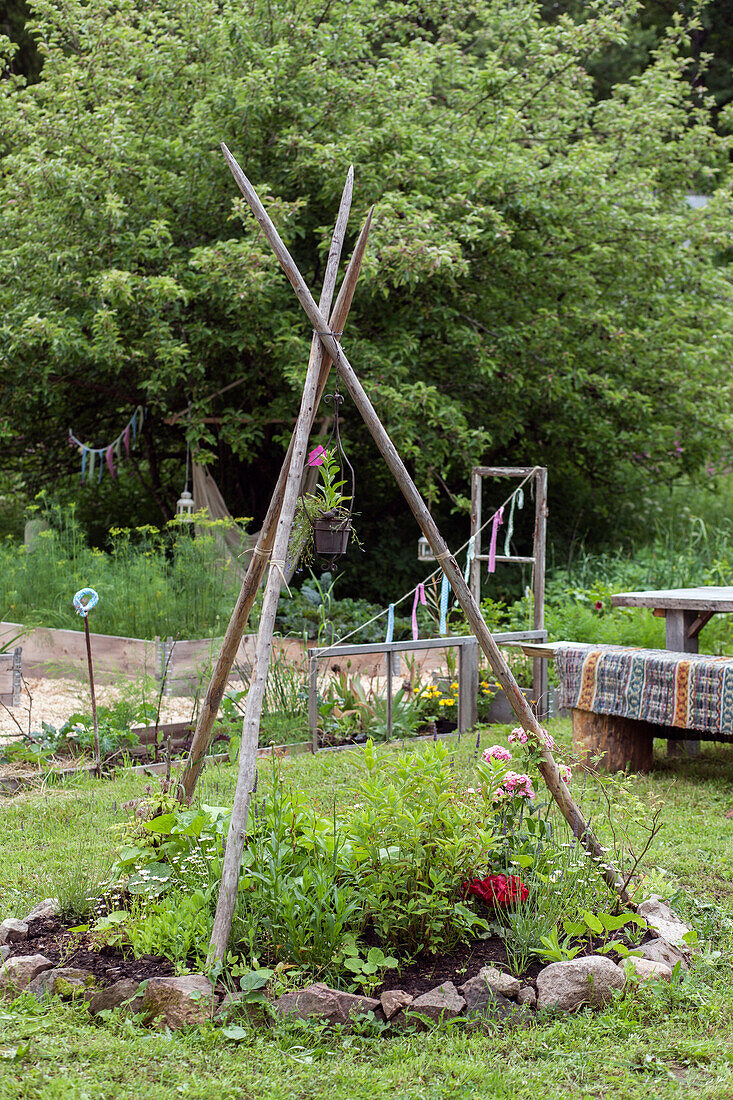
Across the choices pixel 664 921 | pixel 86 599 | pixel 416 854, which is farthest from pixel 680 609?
pixel 86 599

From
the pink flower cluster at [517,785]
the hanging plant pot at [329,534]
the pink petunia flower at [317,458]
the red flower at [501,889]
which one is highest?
the pink petunia flower at [317,458]

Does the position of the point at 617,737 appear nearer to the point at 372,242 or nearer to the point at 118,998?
the point at 118,998

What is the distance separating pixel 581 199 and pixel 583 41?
5.86 feet

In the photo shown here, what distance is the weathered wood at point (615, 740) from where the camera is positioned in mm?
5719

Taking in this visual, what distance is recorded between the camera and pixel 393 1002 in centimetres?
288

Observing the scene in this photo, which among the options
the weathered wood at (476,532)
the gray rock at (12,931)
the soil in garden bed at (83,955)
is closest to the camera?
the soil in garden bed at (83,955)

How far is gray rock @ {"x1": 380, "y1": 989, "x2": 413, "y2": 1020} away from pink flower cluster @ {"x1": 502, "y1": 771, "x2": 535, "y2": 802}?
829mm

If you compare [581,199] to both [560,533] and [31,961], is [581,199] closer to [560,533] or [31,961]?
[560,533]

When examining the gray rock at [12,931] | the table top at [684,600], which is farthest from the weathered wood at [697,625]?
the gray rock at [12,931]

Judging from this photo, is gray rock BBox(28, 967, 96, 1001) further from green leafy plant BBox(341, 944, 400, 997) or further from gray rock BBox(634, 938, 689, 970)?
gray rock BBox(634, 938, 689, 970)

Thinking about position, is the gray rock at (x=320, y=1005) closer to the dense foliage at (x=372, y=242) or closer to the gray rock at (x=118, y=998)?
the gray rock at (x=118, y=998)

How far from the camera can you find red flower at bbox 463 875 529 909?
3.35 metres

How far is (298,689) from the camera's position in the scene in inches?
253

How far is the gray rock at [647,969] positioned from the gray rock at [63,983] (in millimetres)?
1640
